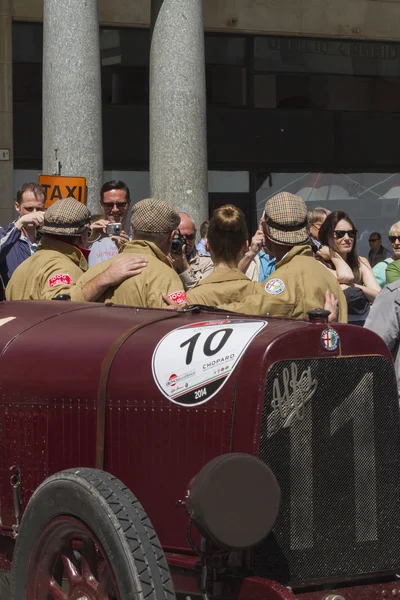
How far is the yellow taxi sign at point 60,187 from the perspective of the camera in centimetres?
1064

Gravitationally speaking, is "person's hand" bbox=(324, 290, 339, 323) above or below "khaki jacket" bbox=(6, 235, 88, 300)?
below

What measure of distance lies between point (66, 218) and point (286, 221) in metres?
1.14

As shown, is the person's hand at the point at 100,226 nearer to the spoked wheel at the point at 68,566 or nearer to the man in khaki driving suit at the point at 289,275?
the man in khaki driving suit at the point at 289,275

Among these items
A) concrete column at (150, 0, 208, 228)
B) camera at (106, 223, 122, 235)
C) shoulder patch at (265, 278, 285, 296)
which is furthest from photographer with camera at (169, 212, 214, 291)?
concrete column at (150, 0, 208, 228)

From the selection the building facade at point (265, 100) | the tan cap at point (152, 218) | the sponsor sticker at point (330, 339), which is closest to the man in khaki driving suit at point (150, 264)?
the tan cap at point (152, 218)

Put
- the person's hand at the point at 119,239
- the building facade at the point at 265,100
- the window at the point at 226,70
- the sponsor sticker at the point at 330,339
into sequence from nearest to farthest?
1. the sponsor sticker at the point at 330,339
2. the person's hand at the point at 119,239
3. the building facade at the point at 265,100
4. the window at the point at 226,70

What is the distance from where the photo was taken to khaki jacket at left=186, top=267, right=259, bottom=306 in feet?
17.6

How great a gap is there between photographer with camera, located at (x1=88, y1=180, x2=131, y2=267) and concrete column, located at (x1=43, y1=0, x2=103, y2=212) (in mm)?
3950

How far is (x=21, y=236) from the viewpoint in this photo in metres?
7.59

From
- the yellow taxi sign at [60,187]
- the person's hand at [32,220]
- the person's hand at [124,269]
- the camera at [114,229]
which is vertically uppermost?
the yellow taxi sign at [60,187]

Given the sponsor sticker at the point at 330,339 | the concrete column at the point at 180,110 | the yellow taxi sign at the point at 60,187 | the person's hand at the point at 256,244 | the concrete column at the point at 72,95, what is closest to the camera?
the sponsor sticker at the point at 330,339

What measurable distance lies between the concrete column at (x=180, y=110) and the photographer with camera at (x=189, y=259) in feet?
15.0

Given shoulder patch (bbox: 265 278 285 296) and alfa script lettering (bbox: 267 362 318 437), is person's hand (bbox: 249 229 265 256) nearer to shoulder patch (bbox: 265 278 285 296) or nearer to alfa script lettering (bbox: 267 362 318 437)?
shoulder patch (bbox: 265 278 285 296)

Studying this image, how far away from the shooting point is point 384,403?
164 inches
